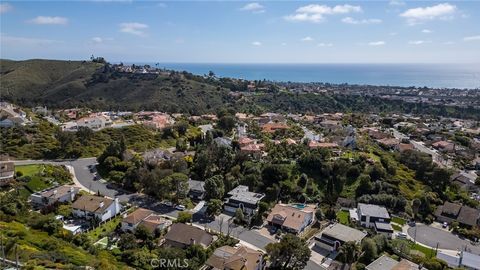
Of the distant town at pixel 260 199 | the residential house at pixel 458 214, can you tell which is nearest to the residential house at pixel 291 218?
the distant town at pixel 260 199

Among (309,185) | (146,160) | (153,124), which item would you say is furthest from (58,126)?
(309,185)

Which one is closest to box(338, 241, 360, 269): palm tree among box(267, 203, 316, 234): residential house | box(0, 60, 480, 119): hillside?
box(267, 203, 316, 234): residential house

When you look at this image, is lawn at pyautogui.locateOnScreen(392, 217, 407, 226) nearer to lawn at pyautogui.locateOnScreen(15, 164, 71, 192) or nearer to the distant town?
the distant town

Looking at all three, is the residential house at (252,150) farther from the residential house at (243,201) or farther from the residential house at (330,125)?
the residential house at (330,125)

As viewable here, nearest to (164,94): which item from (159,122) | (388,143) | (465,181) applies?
(159,122)

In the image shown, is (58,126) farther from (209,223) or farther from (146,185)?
(209,223)
